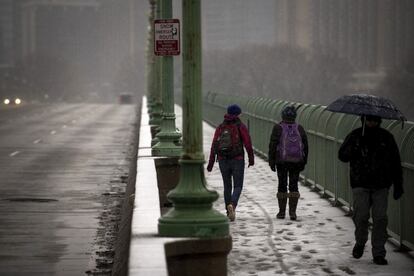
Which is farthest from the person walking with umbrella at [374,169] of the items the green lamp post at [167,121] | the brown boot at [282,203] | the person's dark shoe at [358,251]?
the green lamp post at [167,121]

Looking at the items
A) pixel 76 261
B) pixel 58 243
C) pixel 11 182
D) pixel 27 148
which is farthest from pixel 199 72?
pixel 27 148

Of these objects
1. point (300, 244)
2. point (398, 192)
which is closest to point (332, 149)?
point (300, 244)

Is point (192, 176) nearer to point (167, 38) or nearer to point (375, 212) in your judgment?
point (375, 212)

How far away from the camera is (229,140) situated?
A: 15.7m

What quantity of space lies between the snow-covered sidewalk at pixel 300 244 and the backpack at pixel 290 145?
34.9 inches

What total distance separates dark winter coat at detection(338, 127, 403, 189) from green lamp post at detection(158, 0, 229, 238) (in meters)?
2.05

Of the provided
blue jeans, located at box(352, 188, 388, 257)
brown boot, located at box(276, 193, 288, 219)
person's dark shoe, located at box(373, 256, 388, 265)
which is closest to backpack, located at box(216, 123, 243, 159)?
brown boot, located at box(276, 193, 288, 219)

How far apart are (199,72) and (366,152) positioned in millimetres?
2381

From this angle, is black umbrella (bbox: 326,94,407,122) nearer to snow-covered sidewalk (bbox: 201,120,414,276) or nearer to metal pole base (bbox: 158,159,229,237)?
snow-covered sidewalk (bbox: 201,120,414,276)

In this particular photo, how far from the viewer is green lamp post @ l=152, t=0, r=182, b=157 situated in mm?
22391

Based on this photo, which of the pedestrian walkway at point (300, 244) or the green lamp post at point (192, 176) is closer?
the green lamp post at point (192, 176)

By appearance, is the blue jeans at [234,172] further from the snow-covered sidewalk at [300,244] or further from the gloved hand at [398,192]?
the gloved hand at [398,192]

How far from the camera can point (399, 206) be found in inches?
533

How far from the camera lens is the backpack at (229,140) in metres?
15.7
